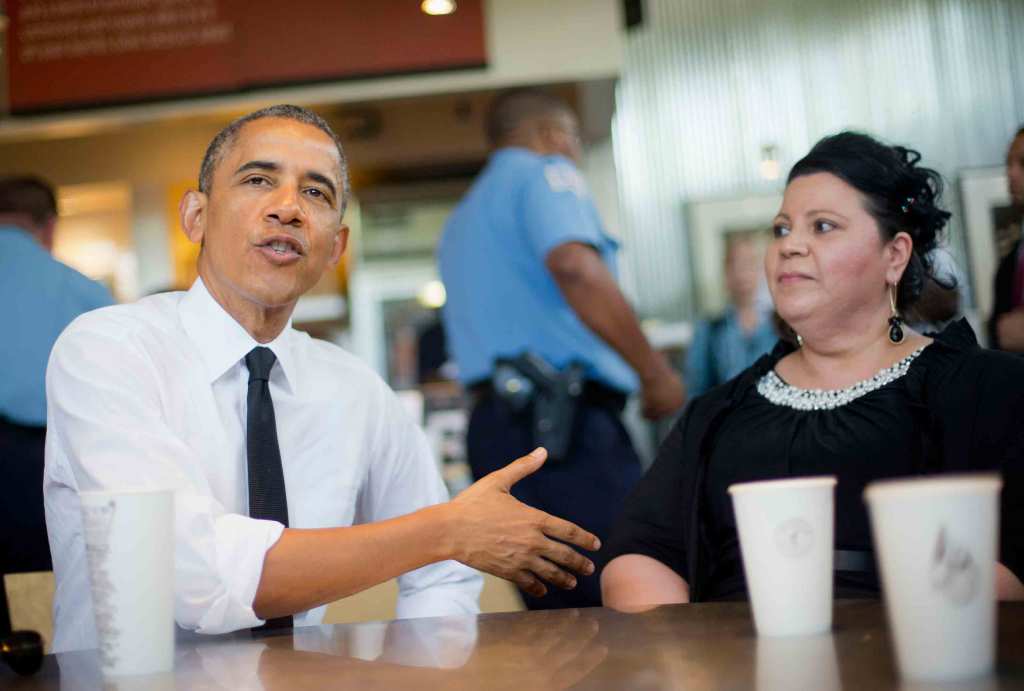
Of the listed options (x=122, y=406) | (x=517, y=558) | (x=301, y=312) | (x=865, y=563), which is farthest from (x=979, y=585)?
(x=301, y=312)

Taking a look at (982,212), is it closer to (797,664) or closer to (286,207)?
(286,207)

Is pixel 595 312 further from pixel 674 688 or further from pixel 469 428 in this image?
pixel 674 688

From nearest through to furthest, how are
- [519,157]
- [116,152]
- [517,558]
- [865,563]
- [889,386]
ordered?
[517,558] → [865,563] → [889,386] → [519,157] → [116,152]

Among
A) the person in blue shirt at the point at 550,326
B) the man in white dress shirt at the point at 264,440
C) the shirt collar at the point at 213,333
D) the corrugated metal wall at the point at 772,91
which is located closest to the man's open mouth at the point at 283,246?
the man in white dress shirt at the point at 264,440

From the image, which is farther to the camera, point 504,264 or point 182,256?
point 182,256

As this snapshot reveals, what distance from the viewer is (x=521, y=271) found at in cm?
292

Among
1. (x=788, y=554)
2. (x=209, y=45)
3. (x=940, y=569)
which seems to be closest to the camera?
(x=940, y=569)

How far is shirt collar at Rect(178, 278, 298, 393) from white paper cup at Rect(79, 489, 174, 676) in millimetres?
626

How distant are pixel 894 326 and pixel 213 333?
100cm

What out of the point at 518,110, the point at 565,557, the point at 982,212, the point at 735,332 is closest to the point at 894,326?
the point at 565,557

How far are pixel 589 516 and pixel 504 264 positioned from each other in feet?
2.22

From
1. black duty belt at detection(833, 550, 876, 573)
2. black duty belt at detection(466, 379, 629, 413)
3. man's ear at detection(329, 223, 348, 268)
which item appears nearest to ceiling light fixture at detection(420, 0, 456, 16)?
black duty belt at detection(466, 379, 629, 413)

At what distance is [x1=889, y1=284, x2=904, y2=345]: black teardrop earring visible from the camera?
1789mm

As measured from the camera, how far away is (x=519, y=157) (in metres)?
3.03
